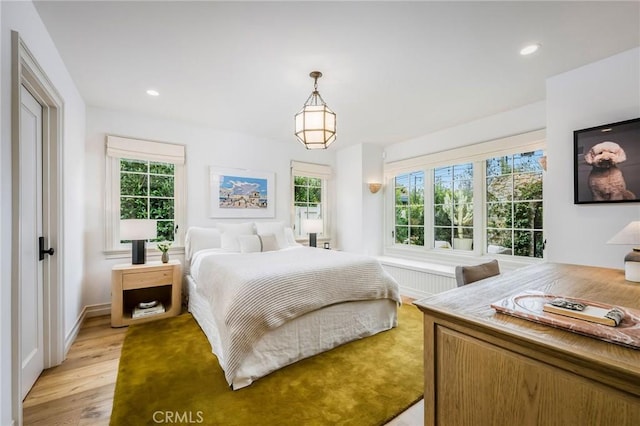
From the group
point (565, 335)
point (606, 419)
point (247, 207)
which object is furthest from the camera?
point (247, 207)

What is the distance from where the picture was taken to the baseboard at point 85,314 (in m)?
2.44

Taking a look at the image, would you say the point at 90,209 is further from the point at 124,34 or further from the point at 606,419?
the point at 606,419

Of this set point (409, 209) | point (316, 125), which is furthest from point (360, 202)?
point (316, 125)

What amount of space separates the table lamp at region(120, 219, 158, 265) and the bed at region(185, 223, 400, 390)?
60cm

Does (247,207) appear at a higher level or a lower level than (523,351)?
higher

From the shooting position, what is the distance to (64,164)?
7.55 feet

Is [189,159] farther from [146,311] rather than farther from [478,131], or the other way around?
[478,131]

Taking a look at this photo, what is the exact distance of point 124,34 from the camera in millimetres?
1949

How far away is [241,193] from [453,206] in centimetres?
322

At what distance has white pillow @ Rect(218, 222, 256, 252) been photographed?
356 cm

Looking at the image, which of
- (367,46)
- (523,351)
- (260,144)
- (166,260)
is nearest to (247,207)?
(260,144)

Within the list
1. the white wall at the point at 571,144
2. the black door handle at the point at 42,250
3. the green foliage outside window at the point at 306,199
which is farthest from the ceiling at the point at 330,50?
the green foliage outside window at the point at 306,199

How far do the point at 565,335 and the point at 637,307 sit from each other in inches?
22.5

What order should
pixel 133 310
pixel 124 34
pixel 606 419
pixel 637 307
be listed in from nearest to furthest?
pixel 606 419
pixel 637 307
pixel 124 34
pixel 133 310
